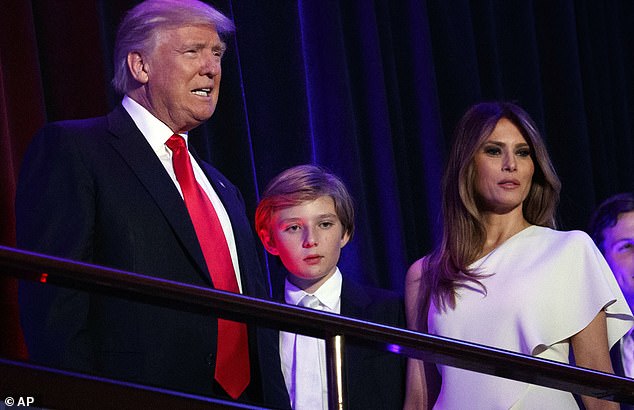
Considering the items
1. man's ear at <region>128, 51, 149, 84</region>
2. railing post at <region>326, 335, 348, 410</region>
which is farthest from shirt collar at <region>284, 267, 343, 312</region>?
railing post at <region>326, 335, 348, 410</region>

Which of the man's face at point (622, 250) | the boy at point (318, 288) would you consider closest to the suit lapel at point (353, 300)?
the boy at point (318, 288)

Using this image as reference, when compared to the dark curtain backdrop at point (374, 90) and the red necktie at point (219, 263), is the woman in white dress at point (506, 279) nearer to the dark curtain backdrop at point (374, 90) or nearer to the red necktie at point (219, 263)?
the dark curtain backdrop at point (374, 90)

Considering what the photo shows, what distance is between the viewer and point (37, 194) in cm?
221

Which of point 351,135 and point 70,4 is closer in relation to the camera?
point 70,4

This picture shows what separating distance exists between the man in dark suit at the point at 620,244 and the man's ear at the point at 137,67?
1714 millimetres

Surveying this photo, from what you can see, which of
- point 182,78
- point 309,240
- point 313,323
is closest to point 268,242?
point 309,240

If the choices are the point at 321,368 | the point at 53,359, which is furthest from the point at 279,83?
the point at 53,359

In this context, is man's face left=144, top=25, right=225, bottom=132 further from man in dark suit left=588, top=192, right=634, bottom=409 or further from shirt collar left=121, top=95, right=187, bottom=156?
man in dark suit left=588, top=192, right=634, bottom=409

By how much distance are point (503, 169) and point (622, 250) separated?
0.88 m

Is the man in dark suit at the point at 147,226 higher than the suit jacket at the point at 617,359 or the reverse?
higher

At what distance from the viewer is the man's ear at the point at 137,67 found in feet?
8.37

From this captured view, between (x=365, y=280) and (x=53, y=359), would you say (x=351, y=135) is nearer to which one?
(x=365, y=280)

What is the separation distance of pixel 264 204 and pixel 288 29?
1.02 metres

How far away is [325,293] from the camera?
2.93 metres
